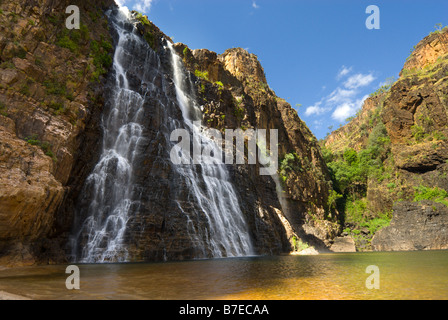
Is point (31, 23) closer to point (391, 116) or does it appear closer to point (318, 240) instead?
point (318, 240)

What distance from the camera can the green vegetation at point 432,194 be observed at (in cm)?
3844

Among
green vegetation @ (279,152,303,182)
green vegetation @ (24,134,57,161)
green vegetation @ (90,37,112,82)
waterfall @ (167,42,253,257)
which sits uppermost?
green vegetation @ (90,37,112,82)

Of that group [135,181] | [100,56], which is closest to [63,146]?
[135,181]

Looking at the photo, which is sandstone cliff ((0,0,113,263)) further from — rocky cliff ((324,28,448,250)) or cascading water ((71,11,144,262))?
rocky cliff ((324,28,448,250))

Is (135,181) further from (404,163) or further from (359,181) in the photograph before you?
(359,181)

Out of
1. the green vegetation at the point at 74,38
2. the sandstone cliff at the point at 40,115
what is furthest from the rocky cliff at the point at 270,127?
the sandstone cliff at the point at 40,115

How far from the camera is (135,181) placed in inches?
727

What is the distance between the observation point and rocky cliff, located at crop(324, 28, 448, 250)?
3809cm

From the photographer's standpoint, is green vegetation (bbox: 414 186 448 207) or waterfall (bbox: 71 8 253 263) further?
green vegetation (bbox: 414 186 448 207)

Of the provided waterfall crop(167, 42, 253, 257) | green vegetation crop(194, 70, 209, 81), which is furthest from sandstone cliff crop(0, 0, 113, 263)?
green vegetation crop(194, 70, 209, 81)

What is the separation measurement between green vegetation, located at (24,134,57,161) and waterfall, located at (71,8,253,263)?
342 cm

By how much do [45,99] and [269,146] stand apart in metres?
31.9

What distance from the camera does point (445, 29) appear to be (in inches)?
2361

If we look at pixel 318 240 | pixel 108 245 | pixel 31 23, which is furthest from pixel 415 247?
pixel 31 23
